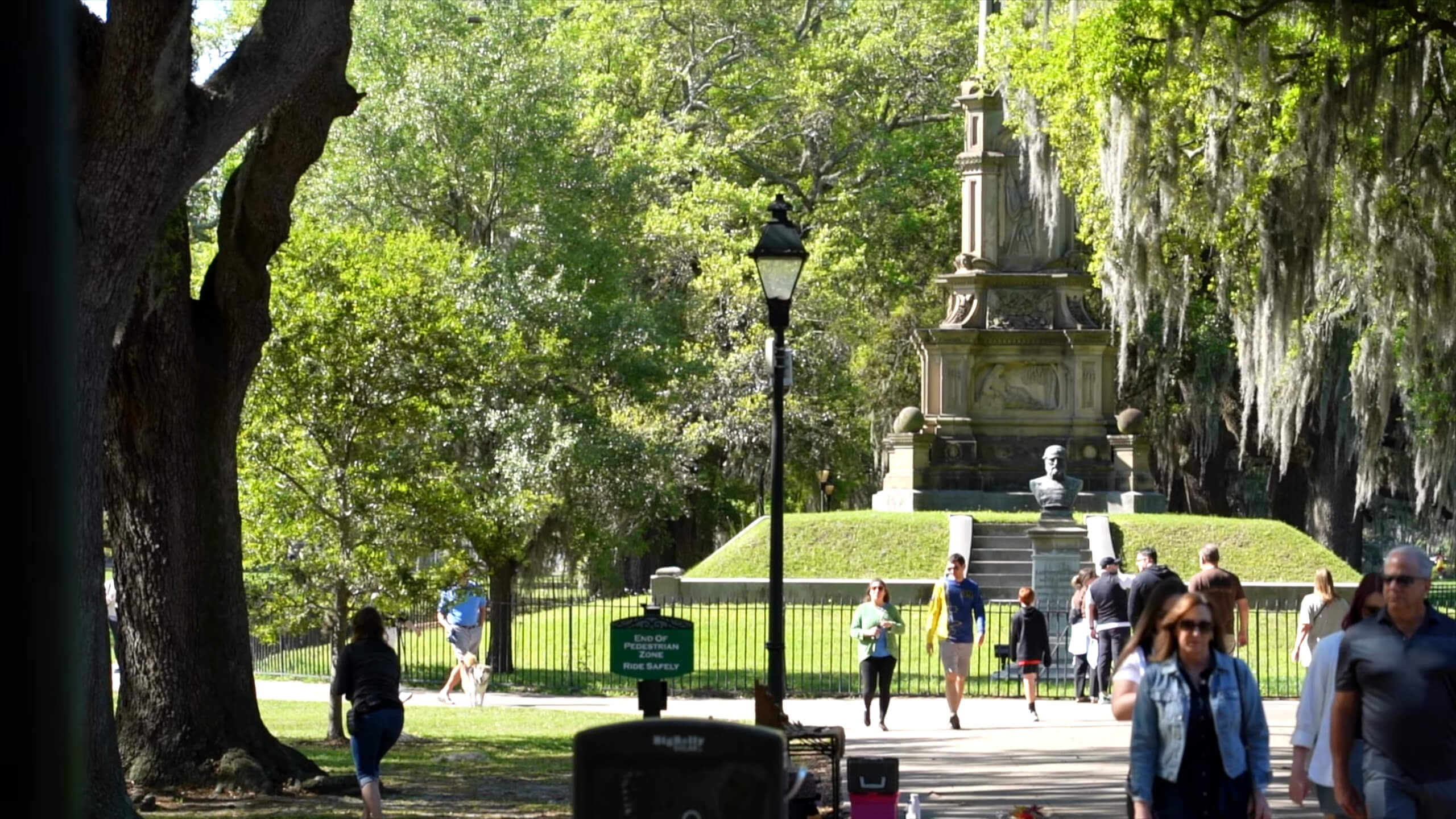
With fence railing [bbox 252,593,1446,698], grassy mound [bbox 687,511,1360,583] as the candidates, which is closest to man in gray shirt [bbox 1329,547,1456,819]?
fence railing [bbox 252,593,1446,698]

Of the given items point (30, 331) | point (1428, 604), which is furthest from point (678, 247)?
point (30, 331)

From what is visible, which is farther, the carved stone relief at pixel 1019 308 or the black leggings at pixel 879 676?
the carved stone relief at pixel 1019 308

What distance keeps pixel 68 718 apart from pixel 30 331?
29.1 inches

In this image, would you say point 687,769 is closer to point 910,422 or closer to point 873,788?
point 873,788

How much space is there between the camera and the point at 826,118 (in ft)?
158

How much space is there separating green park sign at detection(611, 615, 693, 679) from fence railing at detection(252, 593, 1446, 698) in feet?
28.7

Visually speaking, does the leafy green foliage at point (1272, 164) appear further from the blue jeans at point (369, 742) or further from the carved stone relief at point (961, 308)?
the blue jeans at point (369, 742)

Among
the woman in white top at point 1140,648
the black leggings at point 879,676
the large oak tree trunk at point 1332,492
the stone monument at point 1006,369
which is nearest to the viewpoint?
the woman in white top at point 1140,648

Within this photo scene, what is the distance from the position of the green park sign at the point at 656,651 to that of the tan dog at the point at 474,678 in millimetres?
10286

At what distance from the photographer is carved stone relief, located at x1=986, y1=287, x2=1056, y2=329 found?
1426 inches

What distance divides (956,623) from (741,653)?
8428 millimetres

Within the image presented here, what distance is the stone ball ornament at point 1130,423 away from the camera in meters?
36.0

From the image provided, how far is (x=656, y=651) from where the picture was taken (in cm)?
1270

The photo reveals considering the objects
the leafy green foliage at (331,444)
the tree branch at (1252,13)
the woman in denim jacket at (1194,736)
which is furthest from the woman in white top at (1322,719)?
the tree branch at (1252,13)
